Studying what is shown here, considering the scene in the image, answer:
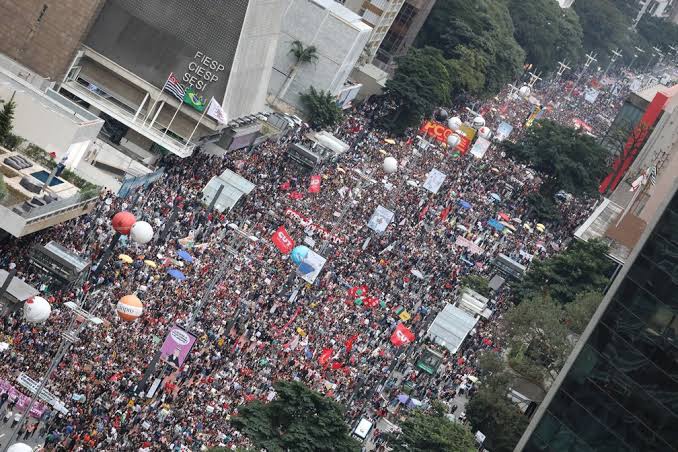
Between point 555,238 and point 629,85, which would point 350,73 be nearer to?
point 555,238

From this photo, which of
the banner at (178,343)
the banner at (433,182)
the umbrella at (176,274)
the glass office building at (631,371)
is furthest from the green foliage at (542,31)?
the glass office building at (631,371)

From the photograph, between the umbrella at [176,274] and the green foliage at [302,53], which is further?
the green foliage at [302,53]

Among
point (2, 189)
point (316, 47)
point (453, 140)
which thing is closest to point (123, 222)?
point (2, 189)

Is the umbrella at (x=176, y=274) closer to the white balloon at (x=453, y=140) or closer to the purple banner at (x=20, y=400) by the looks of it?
the purple banner at (x=20, y=400)

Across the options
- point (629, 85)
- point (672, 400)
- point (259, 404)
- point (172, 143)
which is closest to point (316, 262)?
point (172, 143)

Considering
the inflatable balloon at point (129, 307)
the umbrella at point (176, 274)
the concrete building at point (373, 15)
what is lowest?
the inflatable balloon at point (129, 307)

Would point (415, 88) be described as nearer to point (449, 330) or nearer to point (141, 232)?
point (449, 330)
